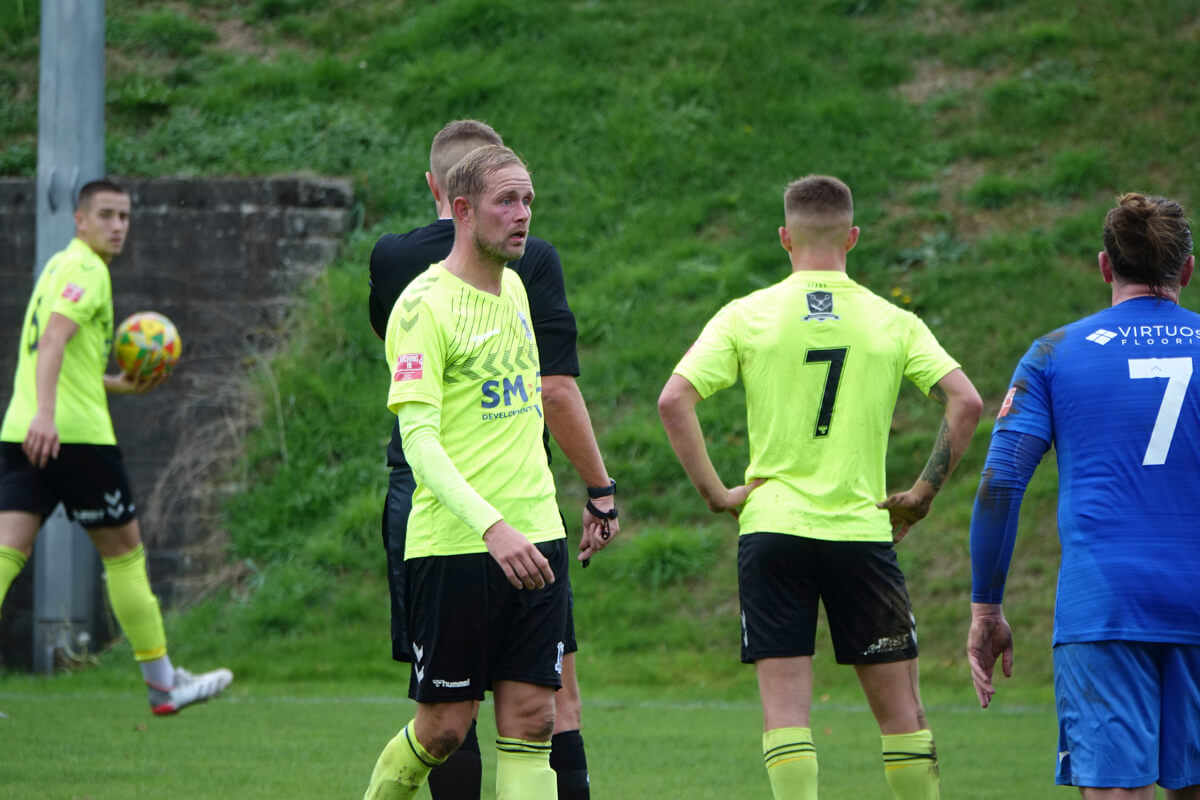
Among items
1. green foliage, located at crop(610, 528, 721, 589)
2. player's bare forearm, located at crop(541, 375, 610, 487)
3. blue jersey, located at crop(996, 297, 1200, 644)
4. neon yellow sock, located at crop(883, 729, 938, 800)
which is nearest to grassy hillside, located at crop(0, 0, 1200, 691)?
green foliage, located at crop(610, 528, 721, 589)

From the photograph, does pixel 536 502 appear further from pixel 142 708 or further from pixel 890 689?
pixel 142 708

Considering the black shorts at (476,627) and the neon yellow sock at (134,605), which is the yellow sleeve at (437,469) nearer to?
the black shorts at (476,627)

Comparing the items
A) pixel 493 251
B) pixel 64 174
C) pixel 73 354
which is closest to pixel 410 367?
pixel 493 251

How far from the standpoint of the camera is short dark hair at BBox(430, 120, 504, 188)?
4.65 m

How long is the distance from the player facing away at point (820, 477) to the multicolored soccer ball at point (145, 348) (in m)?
4.42

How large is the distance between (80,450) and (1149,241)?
5851mm

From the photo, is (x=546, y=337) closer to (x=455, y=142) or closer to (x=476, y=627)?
(x=455, y=142)

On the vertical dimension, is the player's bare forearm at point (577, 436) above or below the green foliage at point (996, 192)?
below

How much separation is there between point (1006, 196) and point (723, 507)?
9.02 metres

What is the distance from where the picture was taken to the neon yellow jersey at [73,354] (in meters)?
7.58

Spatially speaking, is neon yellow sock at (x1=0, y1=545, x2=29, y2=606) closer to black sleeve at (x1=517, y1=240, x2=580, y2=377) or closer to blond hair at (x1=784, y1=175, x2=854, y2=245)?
black sleeve at (x1=517, y1=240, x2=580, y2=377)

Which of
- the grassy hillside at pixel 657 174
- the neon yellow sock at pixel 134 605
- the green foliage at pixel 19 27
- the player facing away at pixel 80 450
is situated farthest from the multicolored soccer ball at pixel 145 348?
the green foliage at pixel 19 27

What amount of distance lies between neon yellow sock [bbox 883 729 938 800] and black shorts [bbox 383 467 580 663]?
3.76 feet

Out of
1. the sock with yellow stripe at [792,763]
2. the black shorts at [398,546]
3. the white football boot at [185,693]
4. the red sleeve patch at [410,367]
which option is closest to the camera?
the red sleeve patch at [410,367]
